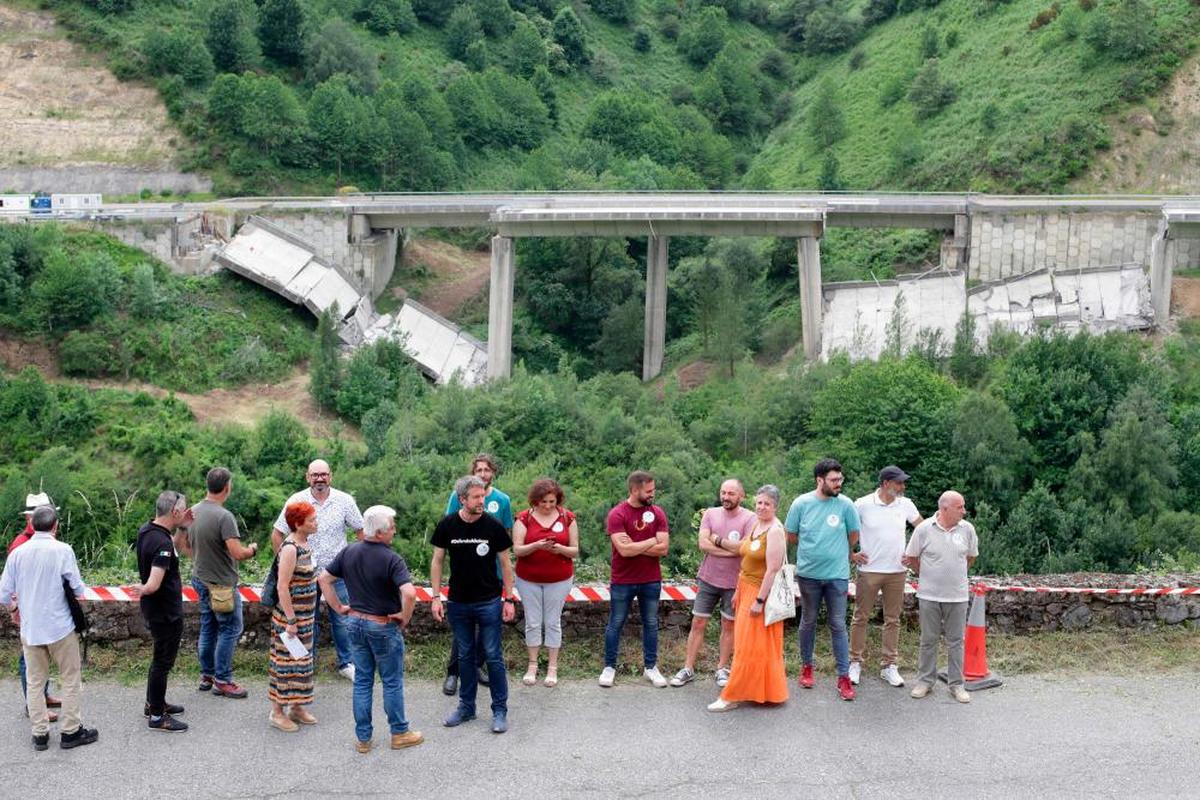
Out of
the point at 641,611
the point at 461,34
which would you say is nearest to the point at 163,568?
the point at 641,611

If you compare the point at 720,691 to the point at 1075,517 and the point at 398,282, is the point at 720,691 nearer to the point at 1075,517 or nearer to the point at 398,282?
the point at 1075,517

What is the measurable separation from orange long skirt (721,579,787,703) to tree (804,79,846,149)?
53.6 metres

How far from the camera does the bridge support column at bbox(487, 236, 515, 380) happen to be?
44750 millimetres

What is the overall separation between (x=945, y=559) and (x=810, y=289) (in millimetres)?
33546

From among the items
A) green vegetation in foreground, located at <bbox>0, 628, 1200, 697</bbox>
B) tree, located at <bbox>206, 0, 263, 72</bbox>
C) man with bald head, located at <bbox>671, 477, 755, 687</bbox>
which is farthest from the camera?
tree, located at <bbox>206, 0, 263, 72</bbox>

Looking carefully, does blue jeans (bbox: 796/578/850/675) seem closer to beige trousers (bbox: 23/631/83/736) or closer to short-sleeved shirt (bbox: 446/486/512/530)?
short-sleeved shirt (bbox: 446/486/512/530)

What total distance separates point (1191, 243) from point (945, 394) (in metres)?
17.3

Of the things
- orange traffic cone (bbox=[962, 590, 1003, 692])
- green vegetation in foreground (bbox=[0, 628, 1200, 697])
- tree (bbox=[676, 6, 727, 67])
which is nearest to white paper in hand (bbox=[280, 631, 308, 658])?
green vegetation in foreground (bbox=[0, 628, 1200, 697])

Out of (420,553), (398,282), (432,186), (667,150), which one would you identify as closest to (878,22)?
(667,150)

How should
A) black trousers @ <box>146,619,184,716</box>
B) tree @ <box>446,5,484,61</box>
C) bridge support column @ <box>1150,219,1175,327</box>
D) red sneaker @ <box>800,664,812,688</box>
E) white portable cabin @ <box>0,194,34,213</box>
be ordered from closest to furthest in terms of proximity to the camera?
1. black trousers @ <box>146,619,184,716</box>
2. red sneaker @ <box>800,664,812,688</box>
3. bridge support column @ <box>1150,219,1175,327</box>
4. white portable cabin @ <box>0,194,34,213</box>
5. tree @ <box>446,5,484,61</box>

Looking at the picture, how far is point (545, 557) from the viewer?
11391mm

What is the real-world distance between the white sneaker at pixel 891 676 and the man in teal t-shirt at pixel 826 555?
1.50 feet

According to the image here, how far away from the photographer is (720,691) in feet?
37.5

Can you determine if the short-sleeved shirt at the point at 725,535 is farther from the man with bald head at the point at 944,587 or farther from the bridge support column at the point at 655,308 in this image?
the bridge support column at the point at 655,308
